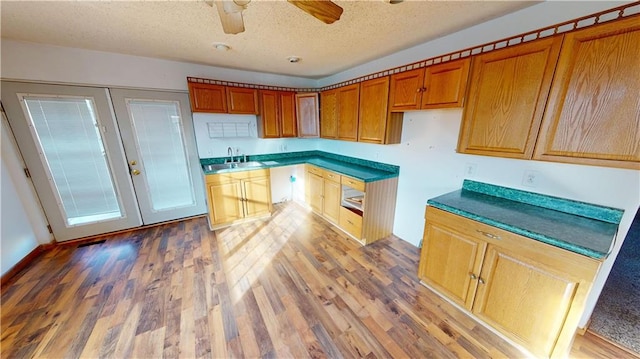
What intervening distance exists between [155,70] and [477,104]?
3639mm

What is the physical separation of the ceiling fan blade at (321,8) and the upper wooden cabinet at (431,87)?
1.13 metres

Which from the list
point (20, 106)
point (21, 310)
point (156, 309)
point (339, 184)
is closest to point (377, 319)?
point (339, 184)

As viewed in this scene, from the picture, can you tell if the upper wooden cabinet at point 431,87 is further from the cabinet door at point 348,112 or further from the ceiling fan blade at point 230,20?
the ceiling fan blade at point 230,20

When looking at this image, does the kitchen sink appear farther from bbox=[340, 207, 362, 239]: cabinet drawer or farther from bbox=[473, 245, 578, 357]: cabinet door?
bbox=[473, 245, 578, 357]: cabinet door

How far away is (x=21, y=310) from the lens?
5.53 feet

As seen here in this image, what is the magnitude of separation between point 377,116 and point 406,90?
434 mm

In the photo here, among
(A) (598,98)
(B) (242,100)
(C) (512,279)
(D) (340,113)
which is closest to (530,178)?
(A) (598,98)

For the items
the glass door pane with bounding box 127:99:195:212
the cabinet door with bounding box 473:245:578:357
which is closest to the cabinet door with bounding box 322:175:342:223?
the cabinet door with bounding box 473:245:578:357

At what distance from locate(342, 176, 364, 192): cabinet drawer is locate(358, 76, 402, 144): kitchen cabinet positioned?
0.54 m

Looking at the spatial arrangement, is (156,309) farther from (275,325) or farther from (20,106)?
(20,106)

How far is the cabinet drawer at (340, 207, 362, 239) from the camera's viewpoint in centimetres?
258

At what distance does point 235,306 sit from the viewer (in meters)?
1.74

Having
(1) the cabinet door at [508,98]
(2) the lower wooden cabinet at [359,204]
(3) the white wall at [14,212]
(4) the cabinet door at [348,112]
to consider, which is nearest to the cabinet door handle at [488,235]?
(1) the cabinet door at [508,98]

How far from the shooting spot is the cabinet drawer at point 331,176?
2.84 metres
